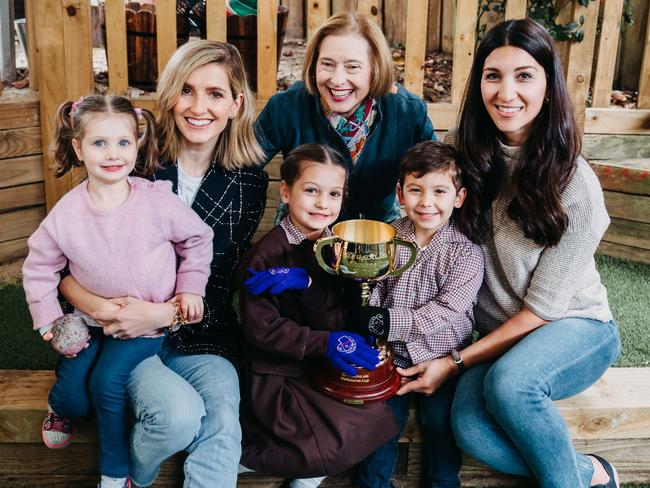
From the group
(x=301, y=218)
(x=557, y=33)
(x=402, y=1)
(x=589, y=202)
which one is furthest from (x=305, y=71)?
(x=402, y=1)

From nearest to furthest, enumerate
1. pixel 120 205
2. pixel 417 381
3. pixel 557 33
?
pixel 120 205, pixel 417 381, pixel 557 33

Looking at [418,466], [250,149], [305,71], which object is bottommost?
[418,466]

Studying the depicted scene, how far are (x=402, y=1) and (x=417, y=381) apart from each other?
180 inches

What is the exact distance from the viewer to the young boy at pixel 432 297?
201 cm

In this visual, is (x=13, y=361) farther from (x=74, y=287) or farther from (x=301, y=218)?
(x=301, y=218)

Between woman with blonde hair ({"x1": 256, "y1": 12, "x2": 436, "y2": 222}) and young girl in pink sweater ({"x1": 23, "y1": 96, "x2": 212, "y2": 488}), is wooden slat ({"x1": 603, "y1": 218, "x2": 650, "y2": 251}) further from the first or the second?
young girl in pink sweater ({"x1": 23, "y1": 96, "x2": 212, "y2": 488})

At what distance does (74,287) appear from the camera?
6.26 feet

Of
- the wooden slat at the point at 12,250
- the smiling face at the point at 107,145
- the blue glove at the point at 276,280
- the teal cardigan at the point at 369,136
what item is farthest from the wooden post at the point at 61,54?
the blue glove at the point at 276,280

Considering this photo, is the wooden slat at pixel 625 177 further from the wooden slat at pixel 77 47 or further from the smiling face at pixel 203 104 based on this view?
the wooden slat at pixel 77 47

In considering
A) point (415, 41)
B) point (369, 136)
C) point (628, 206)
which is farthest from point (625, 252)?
point (369, 136)

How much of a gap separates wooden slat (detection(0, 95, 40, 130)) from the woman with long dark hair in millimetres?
2093

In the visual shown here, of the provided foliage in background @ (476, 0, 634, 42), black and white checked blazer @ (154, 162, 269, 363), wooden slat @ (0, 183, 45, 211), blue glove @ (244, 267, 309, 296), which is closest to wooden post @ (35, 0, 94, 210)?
wooden slat @ (0, 183, 45, 211)

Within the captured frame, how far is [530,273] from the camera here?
2.04 m

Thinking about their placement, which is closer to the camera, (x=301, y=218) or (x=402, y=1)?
(x=301, y=218)
